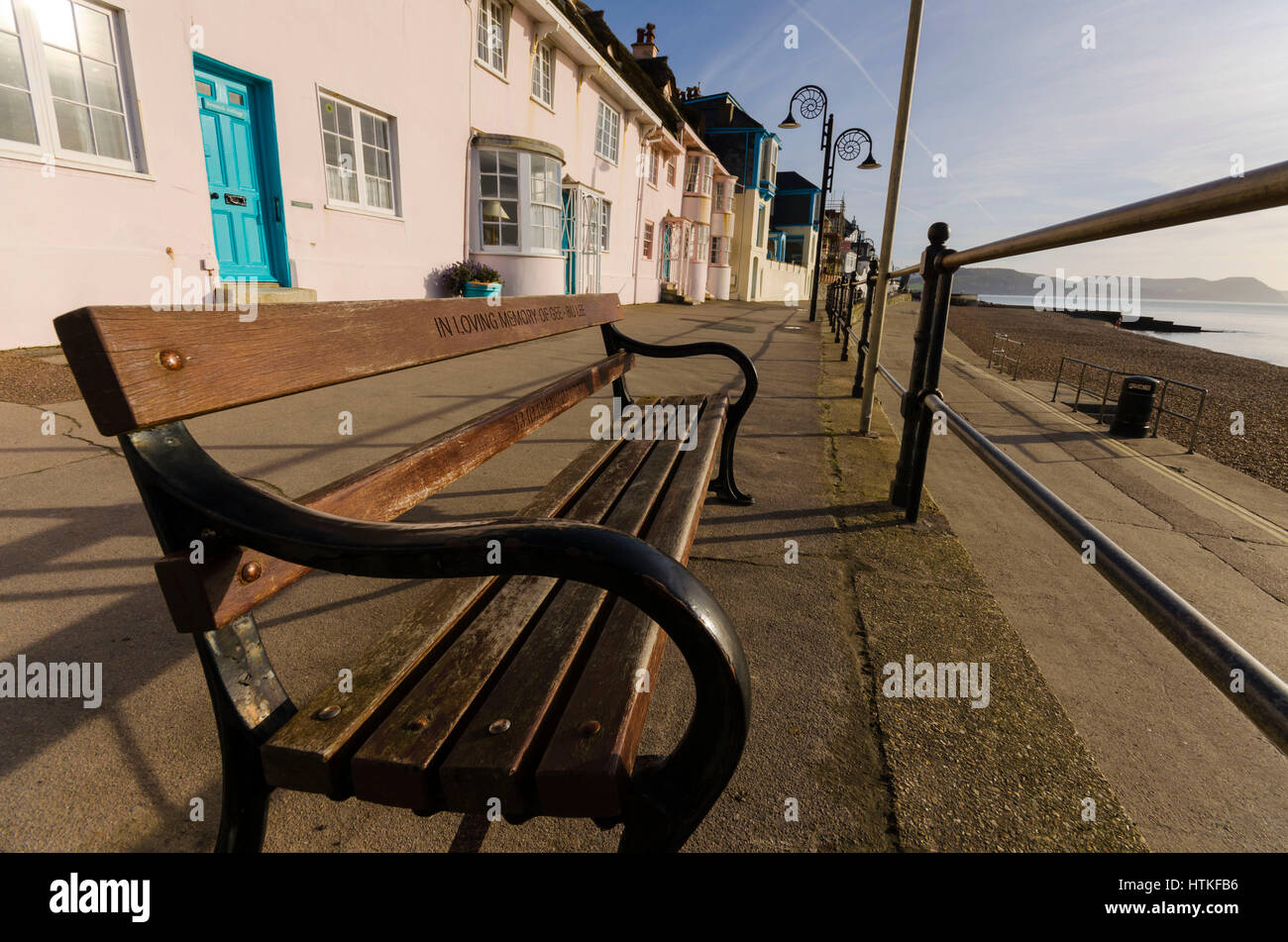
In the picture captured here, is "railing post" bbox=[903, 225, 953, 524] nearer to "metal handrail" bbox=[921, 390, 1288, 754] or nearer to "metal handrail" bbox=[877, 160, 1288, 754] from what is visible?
Result: "metal handrail" bbox=[877, 160, 1288, 754]

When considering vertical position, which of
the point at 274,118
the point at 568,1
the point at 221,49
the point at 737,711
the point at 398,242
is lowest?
the point at 737,711

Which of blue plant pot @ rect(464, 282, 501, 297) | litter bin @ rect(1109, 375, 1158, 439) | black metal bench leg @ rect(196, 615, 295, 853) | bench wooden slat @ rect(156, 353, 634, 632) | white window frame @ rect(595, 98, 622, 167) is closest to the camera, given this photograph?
bench wooden slat @ rect(156, 353, 634, 632)

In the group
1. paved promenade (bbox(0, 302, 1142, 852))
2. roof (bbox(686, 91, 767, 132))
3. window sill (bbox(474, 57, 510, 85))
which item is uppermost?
roof (bbox(686, 91, 767, 132))

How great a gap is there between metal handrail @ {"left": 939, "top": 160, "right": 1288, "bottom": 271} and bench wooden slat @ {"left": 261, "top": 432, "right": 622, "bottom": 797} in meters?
1.57

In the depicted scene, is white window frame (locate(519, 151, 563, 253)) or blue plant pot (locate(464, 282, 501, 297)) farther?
white window frame (locate(519, 151, 563, 253))

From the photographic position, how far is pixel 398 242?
31.3ft

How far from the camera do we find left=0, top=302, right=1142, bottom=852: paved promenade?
54.9 inches

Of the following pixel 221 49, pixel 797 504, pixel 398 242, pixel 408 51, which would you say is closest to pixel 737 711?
pixel 797 504

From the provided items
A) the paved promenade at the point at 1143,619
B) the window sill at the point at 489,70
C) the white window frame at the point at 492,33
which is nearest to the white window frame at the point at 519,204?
the window sill at the point at 489,70

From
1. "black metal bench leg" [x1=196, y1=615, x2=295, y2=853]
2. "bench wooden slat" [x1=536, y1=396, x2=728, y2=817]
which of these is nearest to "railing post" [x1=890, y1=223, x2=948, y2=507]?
"bench wooden slat" [x1=536, y1=396, x2=728, y2=817]

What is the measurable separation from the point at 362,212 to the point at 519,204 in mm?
3738

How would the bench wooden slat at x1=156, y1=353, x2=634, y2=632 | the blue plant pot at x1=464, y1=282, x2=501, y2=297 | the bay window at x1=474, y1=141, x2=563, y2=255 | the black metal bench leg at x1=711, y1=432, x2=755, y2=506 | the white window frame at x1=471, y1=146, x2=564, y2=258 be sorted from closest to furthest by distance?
the bench wooden slat at x1=156, y1=353, x2=634, y2=632
the black metal bench leg at x1=711, y1=432, x2=755, y2=506
the blue plant pot at x1=464, y1=282, x2=501, y2=297
the white window frame at x1=471, y1=146, x2=564, y2=258
the bay window at x1=474, y1=141, x2=563, y2=255

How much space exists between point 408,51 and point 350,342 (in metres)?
10.3
